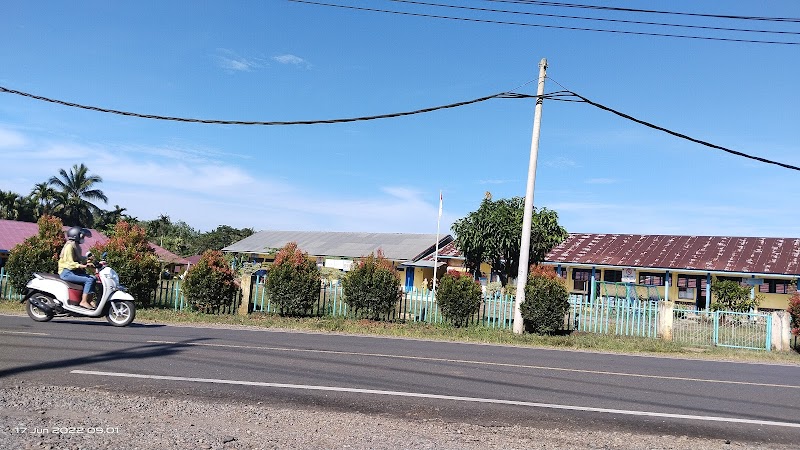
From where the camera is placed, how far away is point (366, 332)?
599 inches

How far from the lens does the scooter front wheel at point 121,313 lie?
41.1 ft

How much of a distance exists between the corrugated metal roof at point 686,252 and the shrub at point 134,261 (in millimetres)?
26336

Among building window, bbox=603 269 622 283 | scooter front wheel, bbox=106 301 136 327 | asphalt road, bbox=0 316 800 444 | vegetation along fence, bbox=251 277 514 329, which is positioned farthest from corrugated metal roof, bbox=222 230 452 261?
asphalt road, bbox=0 316 800 444

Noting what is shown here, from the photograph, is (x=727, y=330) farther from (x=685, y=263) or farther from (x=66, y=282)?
(x=685, y=263)

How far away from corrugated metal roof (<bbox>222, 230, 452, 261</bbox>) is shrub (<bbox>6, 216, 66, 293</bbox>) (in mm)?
27968

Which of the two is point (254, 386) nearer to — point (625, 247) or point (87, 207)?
point (625, 247)

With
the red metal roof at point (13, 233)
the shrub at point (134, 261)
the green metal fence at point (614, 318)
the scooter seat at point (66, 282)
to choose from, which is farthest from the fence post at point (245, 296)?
the red metal roof at point (13, 233)

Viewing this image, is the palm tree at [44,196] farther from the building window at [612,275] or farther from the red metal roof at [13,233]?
the building window at [612,275]

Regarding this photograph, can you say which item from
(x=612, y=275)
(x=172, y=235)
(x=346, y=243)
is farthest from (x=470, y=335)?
(x=172, y=235)

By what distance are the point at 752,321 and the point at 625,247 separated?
913 inches

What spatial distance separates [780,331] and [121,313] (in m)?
16.5

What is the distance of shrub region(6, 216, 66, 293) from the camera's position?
691 inches

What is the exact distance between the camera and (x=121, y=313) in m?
12.5

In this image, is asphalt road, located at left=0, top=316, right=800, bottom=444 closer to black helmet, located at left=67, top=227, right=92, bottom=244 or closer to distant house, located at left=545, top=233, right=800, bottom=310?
black helmet, located at left=67, top=227, right=92, bottom=244
